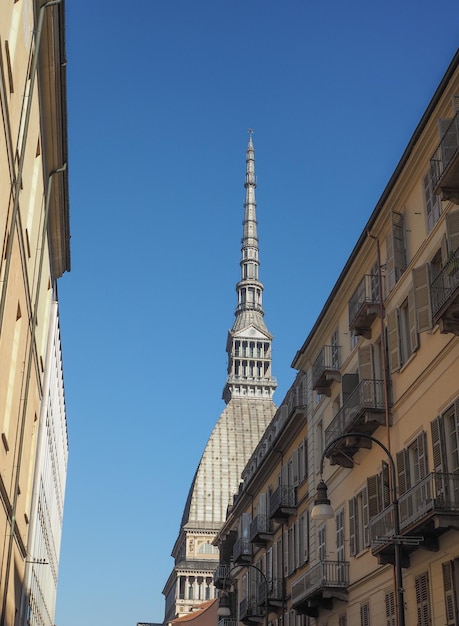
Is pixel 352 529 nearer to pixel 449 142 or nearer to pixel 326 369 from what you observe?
pixel 326 369

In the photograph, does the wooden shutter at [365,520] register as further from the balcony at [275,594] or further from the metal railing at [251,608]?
the metal railing at [251,608]

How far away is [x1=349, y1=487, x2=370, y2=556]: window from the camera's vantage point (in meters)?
29.4

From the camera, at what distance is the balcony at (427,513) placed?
21.3 m

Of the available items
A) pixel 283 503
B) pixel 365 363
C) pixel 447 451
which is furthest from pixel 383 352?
pixel 283 503

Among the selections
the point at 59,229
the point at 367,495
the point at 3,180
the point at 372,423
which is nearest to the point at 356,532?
the point at 367,495

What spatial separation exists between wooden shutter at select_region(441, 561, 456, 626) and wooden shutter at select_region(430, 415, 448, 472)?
2371mm

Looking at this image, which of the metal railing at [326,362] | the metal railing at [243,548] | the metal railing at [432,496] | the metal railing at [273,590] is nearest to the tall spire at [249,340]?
the metal railing at [243,548]

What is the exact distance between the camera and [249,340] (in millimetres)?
162625

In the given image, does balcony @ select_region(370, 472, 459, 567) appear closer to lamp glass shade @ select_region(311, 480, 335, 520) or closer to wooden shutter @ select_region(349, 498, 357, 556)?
lamp glass shade @ select_region(311, 480, 335, 520)

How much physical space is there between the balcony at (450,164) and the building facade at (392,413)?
0.04m

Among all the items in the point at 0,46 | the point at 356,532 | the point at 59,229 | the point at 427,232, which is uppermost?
the point at 59,229

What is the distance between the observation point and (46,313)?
111 feet

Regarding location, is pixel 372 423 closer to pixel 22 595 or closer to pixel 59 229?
pixel 59 229

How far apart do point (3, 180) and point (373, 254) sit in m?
15.2
